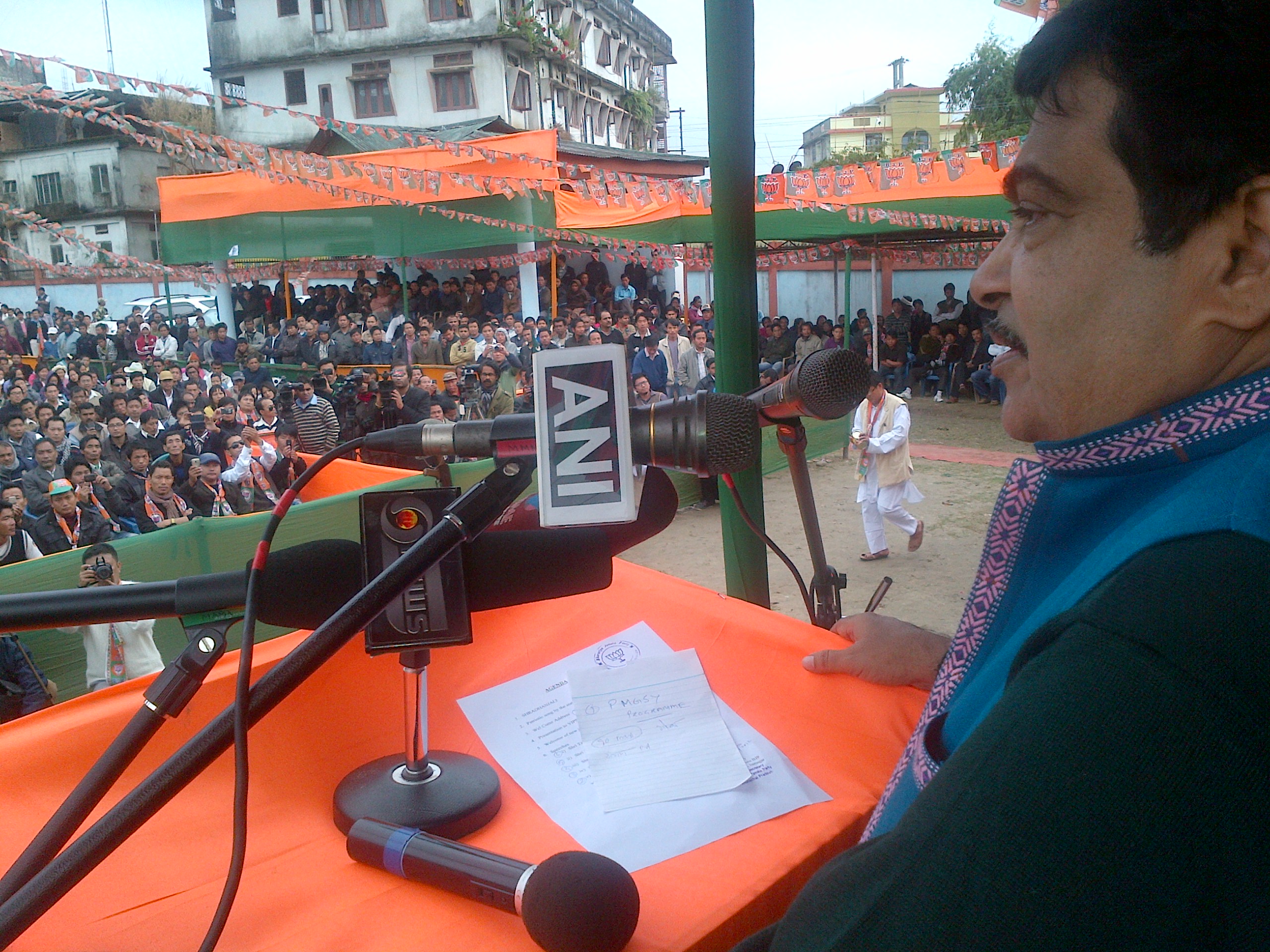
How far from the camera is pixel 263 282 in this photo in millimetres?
19641

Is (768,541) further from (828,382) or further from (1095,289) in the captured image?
(1095,289)

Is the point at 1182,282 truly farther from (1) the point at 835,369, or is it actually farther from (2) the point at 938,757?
(2) the point at 938,757

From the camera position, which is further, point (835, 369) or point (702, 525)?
point (702, 525)

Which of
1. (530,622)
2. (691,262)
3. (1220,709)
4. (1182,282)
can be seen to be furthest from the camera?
(691,262)

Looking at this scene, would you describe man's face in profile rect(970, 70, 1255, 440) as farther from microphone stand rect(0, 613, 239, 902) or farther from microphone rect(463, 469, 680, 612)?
microphone stand rect(0, 613, 239, 902)

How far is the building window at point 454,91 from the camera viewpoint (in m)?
24.3

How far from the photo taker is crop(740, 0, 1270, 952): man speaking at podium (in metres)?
0.44

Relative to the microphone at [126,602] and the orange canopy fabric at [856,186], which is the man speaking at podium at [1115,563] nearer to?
the microphone at [126,602]

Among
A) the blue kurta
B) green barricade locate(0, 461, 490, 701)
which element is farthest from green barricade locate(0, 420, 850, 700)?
the blue kurta

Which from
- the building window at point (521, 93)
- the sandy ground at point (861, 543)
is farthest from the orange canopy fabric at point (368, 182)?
the building window at point (521, 93)

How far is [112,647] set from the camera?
147 inches

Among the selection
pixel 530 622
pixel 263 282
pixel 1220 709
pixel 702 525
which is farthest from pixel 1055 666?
pixel 263 282

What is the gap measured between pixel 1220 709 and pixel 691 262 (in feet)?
53.5

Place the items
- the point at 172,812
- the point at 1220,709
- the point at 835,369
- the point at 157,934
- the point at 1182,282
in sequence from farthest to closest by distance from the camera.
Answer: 1. the point at 172,812
2. the point at 157,934
3. the point at 835,369
4. the point at 1182,282
5. the point at 1220,709
